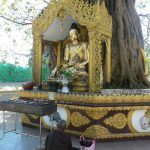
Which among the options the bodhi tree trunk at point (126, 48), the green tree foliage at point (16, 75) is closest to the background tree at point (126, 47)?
the bodhi tree trunk at point (126, 48)

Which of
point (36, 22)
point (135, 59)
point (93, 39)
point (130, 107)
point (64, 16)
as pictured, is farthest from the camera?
point (135, 59)

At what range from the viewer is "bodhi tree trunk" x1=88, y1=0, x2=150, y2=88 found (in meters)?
6.79

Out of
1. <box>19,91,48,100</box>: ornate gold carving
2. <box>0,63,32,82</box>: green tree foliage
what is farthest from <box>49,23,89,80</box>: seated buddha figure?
<box>0,63,32,82</box>: green tree foliage

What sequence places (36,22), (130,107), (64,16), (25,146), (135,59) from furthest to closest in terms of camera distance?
(135,59)
(36,22)
(64,16)
(130,107)
(25,146)

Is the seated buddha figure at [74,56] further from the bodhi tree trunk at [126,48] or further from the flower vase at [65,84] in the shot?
the bodhi tree trunk at [126,48]

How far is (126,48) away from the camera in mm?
7004

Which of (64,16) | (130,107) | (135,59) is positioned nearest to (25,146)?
(130,107)

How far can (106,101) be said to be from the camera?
5.11m

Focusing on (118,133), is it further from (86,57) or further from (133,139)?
(86,57)

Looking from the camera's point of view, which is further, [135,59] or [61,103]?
[135,59]

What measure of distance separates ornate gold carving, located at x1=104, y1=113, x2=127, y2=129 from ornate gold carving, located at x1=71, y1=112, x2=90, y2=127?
0.34 meters

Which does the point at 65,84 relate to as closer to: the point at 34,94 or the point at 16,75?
the point at 34,94

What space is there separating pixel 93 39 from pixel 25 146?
221 centimetres

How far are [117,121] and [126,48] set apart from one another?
88.2 inches
